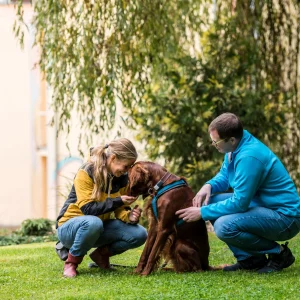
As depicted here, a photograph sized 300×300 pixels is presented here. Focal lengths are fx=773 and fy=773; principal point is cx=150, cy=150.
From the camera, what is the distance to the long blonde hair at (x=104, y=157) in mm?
5496

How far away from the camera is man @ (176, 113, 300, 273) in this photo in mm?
5324

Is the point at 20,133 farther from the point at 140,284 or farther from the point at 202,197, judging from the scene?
the point at 140,284

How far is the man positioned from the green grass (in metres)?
0.28

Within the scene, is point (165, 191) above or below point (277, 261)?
above

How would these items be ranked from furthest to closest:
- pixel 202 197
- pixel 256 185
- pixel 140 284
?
pixel 202 197, pixel 256 185, pixel 140 284

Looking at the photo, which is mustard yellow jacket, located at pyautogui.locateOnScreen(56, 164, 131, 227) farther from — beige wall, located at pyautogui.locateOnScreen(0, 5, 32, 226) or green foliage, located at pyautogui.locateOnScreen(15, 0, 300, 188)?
beige wall, located at pyautogui.locateOnScreen(0, 5, 32, 226)

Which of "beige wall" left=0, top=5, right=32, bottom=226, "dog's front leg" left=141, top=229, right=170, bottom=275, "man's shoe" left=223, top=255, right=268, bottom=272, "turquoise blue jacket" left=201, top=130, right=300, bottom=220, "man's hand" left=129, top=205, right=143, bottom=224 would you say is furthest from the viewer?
"beige wall" left=0, top=5, right=32, bottom=226

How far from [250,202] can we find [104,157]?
43.1 inches

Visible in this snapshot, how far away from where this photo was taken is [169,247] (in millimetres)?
5633

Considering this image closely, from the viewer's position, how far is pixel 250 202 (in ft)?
18.1

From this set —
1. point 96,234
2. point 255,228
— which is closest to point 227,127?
point 255,228

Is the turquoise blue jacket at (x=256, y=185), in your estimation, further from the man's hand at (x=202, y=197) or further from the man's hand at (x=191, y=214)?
the man's hand at (x=202, y=197)

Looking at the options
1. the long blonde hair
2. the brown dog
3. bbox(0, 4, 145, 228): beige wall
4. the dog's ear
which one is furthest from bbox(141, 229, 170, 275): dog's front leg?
bbox(0, 4, 145, 228): beige wall

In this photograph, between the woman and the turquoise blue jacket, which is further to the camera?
the woman
